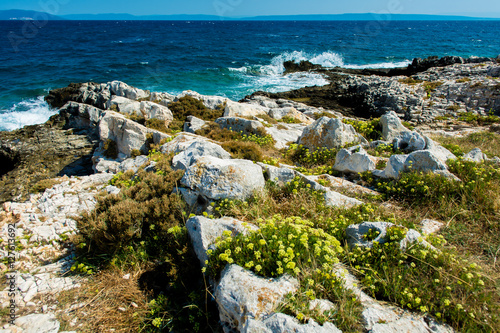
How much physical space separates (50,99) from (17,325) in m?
32.1

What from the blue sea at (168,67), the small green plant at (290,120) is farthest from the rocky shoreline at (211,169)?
the blue sea at (168,67)

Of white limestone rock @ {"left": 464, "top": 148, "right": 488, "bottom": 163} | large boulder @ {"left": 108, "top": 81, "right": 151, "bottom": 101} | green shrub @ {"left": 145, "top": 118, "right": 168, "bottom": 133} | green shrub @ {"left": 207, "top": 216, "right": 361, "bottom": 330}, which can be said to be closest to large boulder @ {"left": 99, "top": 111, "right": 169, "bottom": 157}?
green shrub @ {"left": 145, "top": 118, "right": 168, "bottom": 133}

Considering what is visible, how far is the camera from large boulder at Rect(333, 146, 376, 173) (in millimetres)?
7504

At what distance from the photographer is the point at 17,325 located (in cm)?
364

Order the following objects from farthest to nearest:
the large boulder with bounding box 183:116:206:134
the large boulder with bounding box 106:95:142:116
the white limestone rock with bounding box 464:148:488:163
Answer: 1. the large boulder with bounding box 106:95:142:116
2. the large boulder with bounding box 183:116:206:134
3. the white limestone rock with bounding box 464:148:488:163

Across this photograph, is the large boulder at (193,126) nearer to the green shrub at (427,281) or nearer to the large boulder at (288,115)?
the large boulder at (288,115)

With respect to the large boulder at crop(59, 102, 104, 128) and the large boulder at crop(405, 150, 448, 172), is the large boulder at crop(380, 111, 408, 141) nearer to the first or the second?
the large boulder at crop(405, 150, 448, 172)

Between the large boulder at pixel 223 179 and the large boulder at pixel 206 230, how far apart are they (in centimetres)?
108

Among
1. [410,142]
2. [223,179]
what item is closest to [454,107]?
[410,142]

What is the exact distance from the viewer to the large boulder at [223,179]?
575cm

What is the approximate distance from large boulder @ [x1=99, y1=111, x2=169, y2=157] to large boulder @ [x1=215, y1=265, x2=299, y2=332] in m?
9.85

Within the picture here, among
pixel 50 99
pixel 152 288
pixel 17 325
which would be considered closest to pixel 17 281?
pixel 17 325

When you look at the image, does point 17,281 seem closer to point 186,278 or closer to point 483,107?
point 186,278

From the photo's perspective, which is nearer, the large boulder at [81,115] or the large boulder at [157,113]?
the large boulder at [157,113]
